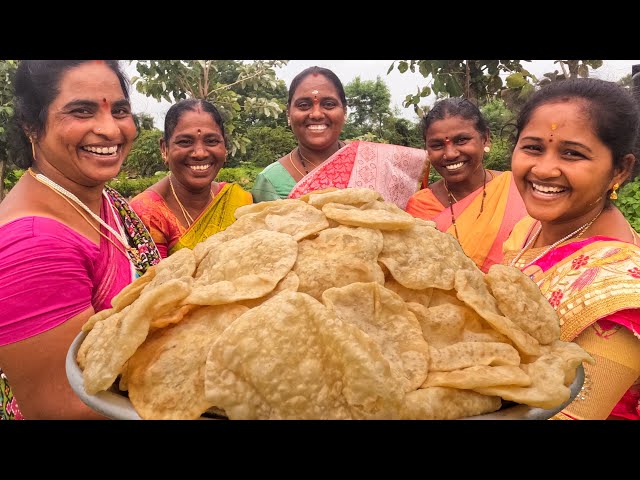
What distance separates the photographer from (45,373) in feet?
5.77

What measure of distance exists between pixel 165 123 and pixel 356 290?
1941mm

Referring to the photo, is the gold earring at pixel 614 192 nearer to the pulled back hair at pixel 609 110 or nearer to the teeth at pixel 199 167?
the pulled back hair at pixel 609 110

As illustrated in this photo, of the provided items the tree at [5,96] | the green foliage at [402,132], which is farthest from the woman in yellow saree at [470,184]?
the tree at [5,96]

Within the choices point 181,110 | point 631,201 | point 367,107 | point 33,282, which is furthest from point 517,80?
point 33,282

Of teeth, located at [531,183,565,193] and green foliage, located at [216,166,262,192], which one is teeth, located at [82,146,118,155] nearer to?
green foliage, located at [216,166,262,192]

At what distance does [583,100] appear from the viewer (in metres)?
1.73

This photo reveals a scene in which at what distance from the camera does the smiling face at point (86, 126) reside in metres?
1.96

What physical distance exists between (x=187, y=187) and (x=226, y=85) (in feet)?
1.90

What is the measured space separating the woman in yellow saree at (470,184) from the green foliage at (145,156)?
57.6 inches

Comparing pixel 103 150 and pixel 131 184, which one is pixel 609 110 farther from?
pixel 131 184

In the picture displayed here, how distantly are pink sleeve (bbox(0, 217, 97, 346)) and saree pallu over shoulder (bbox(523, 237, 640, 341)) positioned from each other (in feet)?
5.41

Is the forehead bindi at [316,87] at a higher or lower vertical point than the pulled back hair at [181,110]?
higher

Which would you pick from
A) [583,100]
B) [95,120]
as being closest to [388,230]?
[583,100]

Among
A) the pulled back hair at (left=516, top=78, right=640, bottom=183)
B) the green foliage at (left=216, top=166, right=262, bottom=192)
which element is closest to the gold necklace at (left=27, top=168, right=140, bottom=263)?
the green foliage at (left=216, top=166, right=262, bottom=192)
